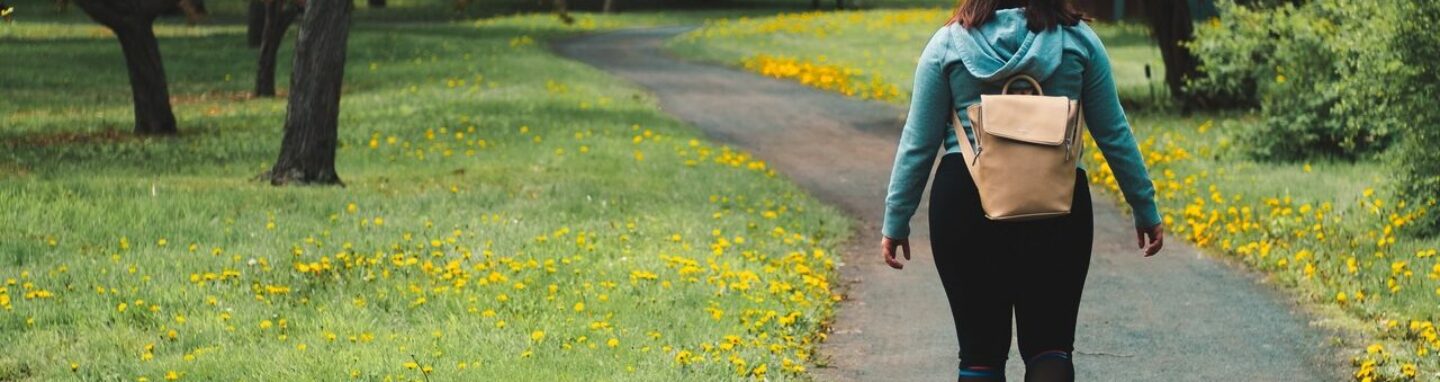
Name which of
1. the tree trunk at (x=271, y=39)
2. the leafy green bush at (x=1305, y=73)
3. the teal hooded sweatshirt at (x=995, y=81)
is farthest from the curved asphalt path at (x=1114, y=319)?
the tree trunk at (x=271, y=39)

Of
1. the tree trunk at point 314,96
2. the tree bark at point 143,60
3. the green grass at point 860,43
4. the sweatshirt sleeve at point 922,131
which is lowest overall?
the green grass at point 860,43

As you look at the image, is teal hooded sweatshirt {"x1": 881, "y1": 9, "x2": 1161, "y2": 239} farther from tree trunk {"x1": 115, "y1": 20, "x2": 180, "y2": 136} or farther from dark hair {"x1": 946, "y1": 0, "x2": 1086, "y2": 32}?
tree trunk {"x1": 115, "y1": 20, "x2": 180, "y2": 136}

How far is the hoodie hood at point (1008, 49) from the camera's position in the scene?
438cm

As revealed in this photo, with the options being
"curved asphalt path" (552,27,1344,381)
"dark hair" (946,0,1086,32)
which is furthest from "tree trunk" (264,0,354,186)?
"dark hair" (946,0,1086,32)

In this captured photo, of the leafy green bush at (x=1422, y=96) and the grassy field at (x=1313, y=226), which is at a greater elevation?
the leafy green bush at (x=1422, y=96)

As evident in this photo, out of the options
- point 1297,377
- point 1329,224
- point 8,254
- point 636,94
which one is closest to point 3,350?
point 8,254

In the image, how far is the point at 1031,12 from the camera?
4.41 m

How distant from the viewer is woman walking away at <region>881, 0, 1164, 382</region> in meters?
4.40

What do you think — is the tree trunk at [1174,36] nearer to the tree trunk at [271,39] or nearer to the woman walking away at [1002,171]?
the tree trunk at [271,39]

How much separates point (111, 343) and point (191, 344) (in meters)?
0.30

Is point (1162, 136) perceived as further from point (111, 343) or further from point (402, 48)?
point (402, 48)

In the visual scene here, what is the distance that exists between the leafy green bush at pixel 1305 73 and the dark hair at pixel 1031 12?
24.5 ft

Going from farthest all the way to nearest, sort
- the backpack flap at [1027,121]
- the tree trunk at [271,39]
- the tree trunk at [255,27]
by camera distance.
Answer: the tree trunk at [255,27], the tree trunk at [271,39], the backpack flap at [1027,121]

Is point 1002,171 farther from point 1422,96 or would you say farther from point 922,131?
point 1422,96
